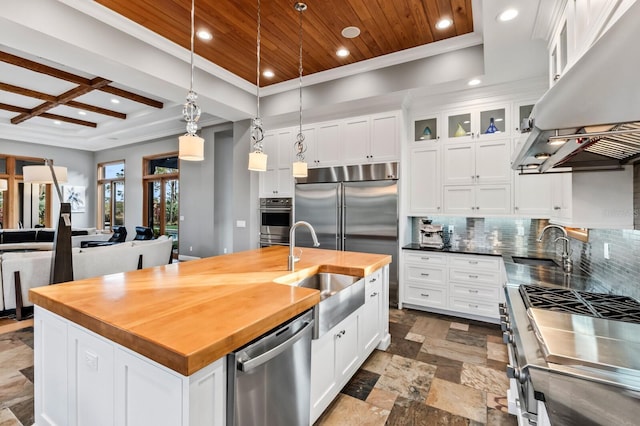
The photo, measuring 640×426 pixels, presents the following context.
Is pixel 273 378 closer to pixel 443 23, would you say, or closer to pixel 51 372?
pixel 51 372

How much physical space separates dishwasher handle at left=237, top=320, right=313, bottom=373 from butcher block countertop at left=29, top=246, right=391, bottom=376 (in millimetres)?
90

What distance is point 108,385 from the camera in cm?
121

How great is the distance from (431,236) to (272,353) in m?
3.28

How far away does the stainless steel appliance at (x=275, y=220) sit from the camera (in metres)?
4.88

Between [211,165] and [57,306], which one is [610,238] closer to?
[57,306]

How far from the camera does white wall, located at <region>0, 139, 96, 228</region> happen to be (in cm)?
832

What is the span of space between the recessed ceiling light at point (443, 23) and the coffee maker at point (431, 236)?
2.30 meters

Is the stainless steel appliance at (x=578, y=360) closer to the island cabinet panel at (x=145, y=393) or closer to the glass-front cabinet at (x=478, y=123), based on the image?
the island cabinet panel at (x=145, y=393)

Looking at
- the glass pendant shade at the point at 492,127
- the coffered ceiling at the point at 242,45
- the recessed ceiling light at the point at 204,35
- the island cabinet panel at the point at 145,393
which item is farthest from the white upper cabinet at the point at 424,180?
the island cabinet panel at the point at 145,393

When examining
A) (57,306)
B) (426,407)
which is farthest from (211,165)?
(426,407)

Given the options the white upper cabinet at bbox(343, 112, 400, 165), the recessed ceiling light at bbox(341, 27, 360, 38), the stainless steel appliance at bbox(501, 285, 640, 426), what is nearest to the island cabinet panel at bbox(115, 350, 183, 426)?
the stainless steel appliance at bbox(501, 285, 640, 426)

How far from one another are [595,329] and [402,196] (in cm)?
290

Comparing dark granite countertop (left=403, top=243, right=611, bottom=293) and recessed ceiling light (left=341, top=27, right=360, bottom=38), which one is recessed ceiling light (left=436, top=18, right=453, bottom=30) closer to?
recessed ceiling light (left=341, top=27, right=360, bottom=38)

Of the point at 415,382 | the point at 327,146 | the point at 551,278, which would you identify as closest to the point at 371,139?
the point at 327,146
